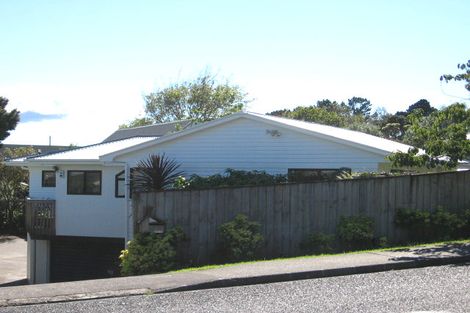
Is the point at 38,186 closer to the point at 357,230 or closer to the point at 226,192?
the point at 226,192

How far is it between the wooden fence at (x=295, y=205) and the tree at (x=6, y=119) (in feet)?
92.4

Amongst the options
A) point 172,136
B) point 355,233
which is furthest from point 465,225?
point 172,136

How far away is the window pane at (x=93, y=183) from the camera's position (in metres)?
22.9

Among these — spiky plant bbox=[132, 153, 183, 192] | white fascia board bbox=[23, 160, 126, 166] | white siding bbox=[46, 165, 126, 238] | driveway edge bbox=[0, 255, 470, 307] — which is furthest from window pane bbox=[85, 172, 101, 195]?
driveway edge bbox=[0, 255, 470, 307]

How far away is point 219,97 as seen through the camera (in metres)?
48.4

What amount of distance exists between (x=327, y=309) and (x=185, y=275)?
3.37 m

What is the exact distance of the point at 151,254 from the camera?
12.3m

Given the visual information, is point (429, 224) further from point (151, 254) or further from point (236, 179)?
point (151, 254)

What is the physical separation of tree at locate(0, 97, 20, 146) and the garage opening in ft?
54.3

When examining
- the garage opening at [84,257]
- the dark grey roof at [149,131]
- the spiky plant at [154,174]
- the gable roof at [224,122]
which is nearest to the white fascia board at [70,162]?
the gable roof at [224,122]

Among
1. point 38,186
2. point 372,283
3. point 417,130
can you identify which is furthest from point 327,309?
point 38,186

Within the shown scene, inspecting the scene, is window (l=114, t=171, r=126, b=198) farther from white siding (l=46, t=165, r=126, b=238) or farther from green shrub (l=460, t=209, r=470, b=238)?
green shrub (l=460, t=209, r=470, b=238)

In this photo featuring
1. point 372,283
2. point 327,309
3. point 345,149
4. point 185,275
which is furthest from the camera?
point 345,149

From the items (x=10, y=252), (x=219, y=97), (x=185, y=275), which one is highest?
(x=219, y=97)
